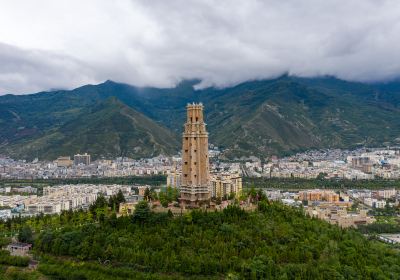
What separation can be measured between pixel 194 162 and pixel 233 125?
358 feet

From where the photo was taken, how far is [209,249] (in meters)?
21.5

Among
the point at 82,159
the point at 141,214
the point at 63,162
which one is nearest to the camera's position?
the point at 141,214

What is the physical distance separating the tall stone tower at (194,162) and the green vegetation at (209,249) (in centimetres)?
271

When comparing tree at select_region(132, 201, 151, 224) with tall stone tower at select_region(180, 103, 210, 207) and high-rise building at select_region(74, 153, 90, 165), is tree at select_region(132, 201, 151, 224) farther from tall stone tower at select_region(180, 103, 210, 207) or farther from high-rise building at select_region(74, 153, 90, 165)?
high-rise building at select_region(74, 153, 90, 165)

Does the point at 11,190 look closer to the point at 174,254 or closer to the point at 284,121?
the point at 174,254

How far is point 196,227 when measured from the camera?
2325 cm

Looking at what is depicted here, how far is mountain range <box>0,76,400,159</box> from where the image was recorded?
117500 millimetres

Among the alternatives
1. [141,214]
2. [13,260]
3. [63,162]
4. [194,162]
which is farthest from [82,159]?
[141,214]

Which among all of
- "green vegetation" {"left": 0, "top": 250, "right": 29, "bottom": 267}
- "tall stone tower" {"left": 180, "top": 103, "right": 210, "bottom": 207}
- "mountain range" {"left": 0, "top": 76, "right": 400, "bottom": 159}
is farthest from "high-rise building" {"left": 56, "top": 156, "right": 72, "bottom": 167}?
"green vegetation" {"left": 0, "top": 250, "right": 29, "bottom": 267}

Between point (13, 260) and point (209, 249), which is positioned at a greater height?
point (209, 249)

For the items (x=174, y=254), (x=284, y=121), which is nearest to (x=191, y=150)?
(x=174, y=254)

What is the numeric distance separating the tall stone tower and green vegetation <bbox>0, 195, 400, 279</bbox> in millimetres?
2706

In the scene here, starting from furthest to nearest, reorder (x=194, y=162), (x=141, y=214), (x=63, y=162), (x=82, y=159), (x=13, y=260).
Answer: (x=82, y=159), (x=63, y=162), (x=194, y=162), (x=141, y=214), (x=13, y=260)

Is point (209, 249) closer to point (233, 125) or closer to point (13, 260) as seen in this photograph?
point (13, 260)
